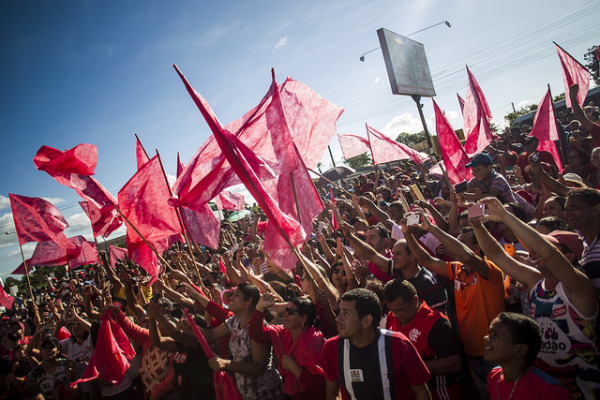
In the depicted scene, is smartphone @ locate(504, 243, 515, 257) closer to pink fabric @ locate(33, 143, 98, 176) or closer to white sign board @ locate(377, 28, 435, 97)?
pink fabric @ locate(33, 143, 98, 176)

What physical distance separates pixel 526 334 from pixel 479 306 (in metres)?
0.83

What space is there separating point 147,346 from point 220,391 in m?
1.54

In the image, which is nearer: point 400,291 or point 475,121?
point 400,291

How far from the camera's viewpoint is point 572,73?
6.65 metres

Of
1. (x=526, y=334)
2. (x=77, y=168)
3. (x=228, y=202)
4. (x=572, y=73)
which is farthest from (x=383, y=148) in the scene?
(x=526, y=334)

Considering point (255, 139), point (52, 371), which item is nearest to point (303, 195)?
point (255, 139)

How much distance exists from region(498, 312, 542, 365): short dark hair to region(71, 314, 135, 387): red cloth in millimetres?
4457

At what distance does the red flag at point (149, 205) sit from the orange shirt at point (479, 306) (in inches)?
138

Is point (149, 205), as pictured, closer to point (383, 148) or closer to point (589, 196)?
point (589, 196)

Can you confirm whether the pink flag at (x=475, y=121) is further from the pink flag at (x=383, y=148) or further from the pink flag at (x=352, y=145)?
the pink flag at (x=352, y=145)

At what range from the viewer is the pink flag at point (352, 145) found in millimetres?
10344

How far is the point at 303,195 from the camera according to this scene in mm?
3875

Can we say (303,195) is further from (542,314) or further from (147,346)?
(147,346)

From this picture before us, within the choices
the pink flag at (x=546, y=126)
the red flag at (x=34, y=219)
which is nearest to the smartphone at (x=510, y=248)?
the pink flag at (x=546, y=126)
